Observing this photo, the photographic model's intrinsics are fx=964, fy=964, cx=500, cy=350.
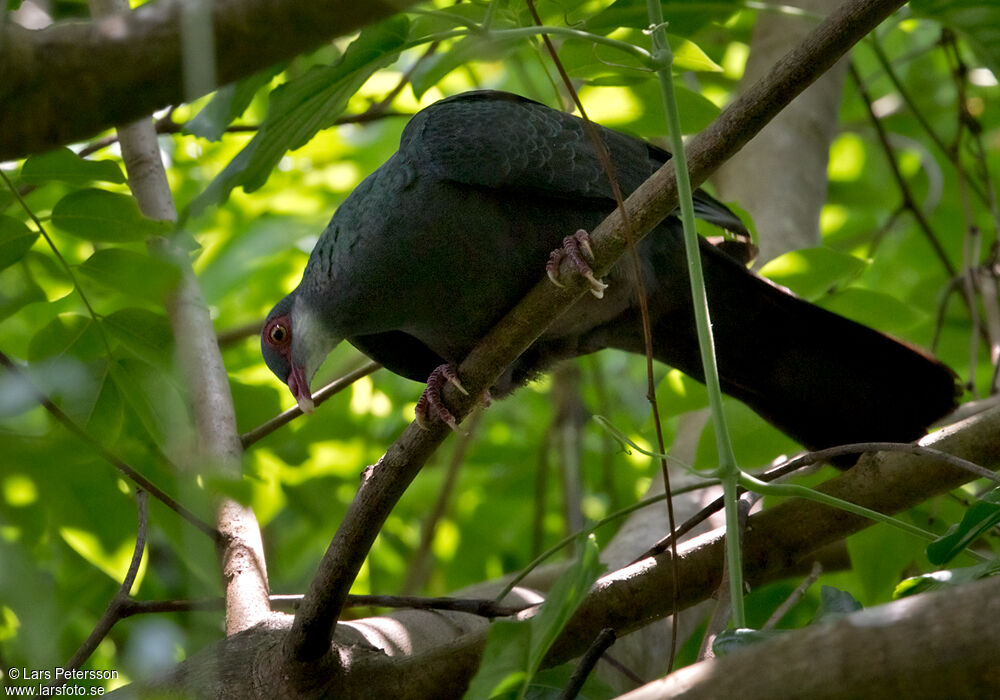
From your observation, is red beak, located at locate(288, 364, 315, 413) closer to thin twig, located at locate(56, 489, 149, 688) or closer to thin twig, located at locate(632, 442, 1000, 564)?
thin twig, located at locate(56, 489, 149, 688)

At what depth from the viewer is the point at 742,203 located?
4793 mm

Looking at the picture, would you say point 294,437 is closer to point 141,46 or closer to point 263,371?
point 263,371

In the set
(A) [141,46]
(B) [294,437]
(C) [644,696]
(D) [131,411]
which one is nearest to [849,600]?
(C) [644,696]

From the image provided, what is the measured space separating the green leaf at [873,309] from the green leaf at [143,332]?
2.38 meters

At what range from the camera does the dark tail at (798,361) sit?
3428 mm

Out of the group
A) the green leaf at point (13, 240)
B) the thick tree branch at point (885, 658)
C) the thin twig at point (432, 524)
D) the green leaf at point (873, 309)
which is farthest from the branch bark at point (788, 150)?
the thick tree branch at point (885, 658)

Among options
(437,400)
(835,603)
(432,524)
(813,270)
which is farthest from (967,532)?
(432,524)

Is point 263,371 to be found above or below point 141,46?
above

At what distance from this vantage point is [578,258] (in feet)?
9.53

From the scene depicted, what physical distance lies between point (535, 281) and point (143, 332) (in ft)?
4.37

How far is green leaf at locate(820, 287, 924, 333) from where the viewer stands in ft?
11.7

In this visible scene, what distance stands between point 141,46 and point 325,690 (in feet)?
6.13

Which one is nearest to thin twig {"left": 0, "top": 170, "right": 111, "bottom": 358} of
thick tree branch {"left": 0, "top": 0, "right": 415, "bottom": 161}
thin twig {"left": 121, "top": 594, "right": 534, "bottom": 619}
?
A: thin twig {"left": 121, "top": 594, "right": 534, "bottom": 619}

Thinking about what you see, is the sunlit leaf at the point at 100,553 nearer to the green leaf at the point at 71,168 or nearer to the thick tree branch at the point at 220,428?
the thick tree branch at the point at 220,428
